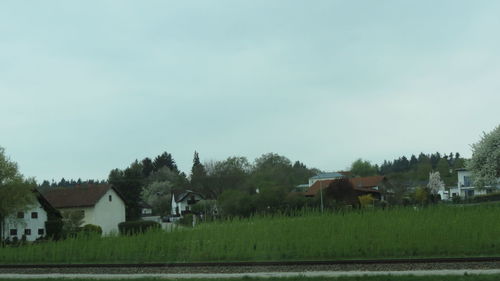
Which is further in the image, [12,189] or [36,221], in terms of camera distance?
[36,221]

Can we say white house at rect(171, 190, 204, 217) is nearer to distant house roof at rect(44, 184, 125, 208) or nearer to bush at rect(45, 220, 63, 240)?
distant house roof at rect(44, 184, 125, 208)

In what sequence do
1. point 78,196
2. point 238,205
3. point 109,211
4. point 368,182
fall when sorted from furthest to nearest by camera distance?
point 368,182 < point 109,211 < point 78,196 < point 238,205

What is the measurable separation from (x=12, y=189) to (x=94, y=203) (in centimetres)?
1884

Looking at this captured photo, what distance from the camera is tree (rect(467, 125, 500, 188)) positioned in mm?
48406

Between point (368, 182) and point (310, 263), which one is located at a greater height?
point (368, 182)

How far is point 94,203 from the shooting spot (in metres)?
59.1

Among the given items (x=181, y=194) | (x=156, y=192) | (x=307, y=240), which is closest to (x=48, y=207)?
(x=307, y=240)

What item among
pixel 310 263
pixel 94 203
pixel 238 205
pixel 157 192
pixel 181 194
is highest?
pixel 157 192

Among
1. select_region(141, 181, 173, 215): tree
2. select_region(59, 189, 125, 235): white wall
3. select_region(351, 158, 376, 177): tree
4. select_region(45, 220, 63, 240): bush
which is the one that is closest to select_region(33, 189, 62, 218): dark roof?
select_region(45, 220, 63, 240): bush

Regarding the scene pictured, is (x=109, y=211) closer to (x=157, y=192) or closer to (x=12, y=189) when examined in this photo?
(x=12, y=189)

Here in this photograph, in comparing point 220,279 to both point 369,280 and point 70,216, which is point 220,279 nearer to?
point 369,280

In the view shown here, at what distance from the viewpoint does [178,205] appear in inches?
3568

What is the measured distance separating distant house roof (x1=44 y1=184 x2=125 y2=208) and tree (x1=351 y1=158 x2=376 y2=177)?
321 feet

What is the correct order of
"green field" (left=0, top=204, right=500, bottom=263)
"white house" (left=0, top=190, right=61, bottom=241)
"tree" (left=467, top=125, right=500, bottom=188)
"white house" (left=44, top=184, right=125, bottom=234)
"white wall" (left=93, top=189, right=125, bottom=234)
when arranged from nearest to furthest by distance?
"green field" (left=0, top=204, right=500, bottom=263)
"tree" (left=467, top=125, right=500, bottom=188)
"white house" (left=0, top=190, right=61, bottom=241)
"white house" (left=44, top=184, right=125, bottom=234)
"white wall" (left=93, top=189, right=125, bottom=234)
